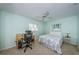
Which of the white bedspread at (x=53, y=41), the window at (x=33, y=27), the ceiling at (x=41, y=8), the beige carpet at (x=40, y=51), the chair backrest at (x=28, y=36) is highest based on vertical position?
the ceiling at (x=41, y=8)

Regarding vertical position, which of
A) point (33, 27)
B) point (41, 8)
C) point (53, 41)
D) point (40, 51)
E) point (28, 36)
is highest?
point (41, 8)

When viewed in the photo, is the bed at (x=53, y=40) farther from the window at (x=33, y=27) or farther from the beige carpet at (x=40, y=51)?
the window at (x=33, y=27)

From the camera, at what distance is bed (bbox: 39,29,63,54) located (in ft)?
5.31

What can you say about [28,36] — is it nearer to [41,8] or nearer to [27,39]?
[27,39]

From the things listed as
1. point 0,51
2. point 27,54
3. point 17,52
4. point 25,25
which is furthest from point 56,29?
point 0,51

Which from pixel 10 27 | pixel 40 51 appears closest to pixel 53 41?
pixel 40 51

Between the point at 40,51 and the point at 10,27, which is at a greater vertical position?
the point at 10,27

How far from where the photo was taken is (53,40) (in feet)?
5.31

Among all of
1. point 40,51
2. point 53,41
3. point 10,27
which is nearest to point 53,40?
point 53,41

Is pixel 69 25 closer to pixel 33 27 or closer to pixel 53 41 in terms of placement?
pixel 53 41

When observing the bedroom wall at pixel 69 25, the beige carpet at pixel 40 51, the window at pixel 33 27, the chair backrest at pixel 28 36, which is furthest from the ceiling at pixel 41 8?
the beige carpet at pixel 40 51

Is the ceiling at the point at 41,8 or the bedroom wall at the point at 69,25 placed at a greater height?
the ceiling at the point at 41,8

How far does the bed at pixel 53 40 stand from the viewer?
5.31 ft

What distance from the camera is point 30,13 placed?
5.36ft
